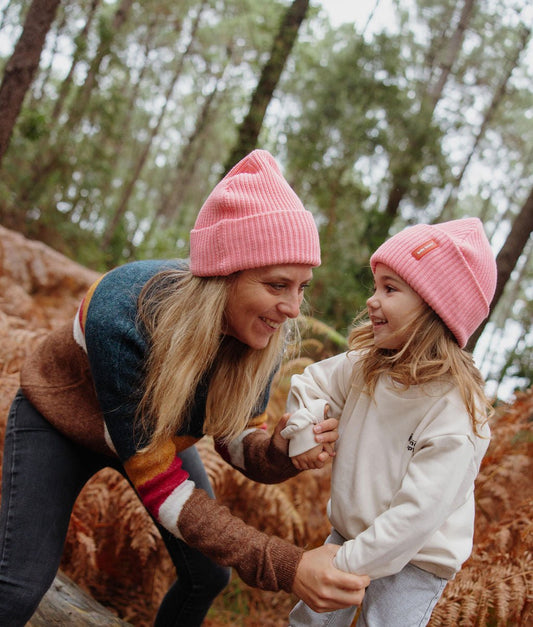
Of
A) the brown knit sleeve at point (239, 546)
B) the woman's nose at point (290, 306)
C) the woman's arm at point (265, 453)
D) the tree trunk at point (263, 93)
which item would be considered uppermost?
the tree trunk at point (263, 93)

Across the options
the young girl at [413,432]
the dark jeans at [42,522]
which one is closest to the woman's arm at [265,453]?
the young girl at [413,432]

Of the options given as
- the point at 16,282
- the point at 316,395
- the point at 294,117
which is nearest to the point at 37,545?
the point at 316,395

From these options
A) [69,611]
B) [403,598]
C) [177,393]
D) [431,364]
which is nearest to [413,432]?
[431,364]

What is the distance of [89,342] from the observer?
2.02 metres

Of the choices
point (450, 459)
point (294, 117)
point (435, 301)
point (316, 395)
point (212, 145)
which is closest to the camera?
point (450, 459)

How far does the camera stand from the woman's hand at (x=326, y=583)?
5.77ft

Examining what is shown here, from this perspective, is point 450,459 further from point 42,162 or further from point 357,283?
point 42,162

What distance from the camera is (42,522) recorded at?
80.9 inches

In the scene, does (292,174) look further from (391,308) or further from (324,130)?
(391,308)

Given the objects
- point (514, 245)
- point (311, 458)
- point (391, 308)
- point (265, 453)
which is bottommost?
point (265, 453)

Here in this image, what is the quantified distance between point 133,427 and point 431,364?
3.63 feet

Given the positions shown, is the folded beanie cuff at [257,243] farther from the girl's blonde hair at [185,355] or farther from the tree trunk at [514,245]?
the tree trunk at [514,245]

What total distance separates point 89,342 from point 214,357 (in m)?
0.51

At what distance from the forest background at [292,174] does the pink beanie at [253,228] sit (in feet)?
1.88
